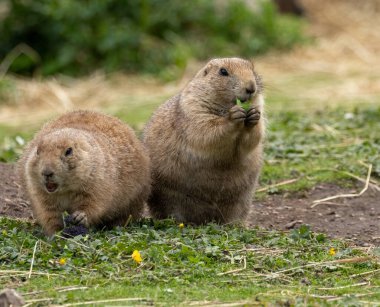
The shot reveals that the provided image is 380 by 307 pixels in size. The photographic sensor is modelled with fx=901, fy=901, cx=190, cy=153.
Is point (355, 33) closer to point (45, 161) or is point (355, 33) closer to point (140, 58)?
point (140, 58)

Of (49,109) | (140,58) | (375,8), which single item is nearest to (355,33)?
(375,8)

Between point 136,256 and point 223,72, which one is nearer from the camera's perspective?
point 136,256

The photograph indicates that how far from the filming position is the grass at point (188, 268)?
5.19 meters

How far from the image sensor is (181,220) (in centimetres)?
714

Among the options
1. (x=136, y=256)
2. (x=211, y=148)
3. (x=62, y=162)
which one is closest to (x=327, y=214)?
(x=211, y=148)

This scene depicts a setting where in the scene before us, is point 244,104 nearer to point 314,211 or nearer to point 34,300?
point 314,211

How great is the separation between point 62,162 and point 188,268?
1.15 metres

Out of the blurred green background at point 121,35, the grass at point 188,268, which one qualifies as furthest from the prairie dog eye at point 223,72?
the blurred green background at point 121,35

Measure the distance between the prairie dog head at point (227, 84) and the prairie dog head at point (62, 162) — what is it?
1187 mm

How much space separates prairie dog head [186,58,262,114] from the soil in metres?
1.19

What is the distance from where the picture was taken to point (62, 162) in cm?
606

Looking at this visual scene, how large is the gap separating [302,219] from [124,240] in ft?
7.03

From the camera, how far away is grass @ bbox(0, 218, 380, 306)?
5191 millimetres

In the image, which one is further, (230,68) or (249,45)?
(249,45)
